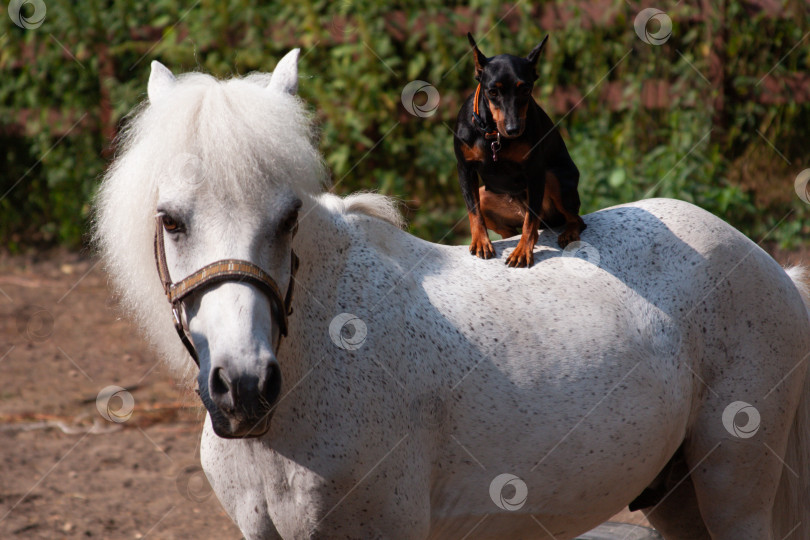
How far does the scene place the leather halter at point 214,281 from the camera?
5.52 feet

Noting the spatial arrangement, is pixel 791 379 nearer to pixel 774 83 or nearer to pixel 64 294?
pixel 774 83

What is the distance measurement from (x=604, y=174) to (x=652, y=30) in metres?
1.48

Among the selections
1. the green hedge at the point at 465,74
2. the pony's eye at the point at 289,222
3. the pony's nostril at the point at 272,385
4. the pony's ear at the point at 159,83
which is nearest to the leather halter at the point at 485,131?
the pony's eye at the point at 289,222

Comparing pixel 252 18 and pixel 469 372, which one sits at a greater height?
pixel 469 372

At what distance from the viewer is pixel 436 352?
2105mm

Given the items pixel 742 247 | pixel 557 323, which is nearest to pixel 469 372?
pixel 557 323

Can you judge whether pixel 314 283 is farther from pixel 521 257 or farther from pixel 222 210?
pixel 521 257

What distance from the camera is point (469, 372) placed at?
6.97ft

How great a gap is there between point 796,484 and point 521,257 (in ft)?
4.00

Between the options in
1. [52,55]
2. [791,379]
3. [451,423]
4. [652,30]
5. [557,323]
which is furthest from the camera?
[52,55]

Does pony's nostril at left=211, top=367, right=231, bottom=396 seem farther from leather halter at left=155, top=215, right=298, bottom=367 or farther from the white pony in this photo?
leather halter at left=155, top=215, right=298, bottom=367

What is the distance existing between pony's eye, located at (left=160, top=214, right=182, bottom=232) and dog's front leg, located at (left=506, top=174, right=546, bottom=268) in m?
0.99

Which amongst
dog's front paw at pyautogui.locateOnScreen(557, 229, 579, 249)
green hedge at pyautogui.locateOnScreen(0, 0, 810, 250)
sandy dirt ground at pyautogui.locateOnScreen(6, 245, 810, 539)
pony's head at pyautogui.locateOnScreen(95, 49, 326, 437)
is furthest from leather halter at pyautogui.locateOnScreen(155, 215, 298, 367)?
green hedge at pyautogui.locateOnScreen(0, 0, 810, 250)

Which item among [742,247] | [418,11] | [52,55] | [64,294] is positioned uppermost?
[742,247]
